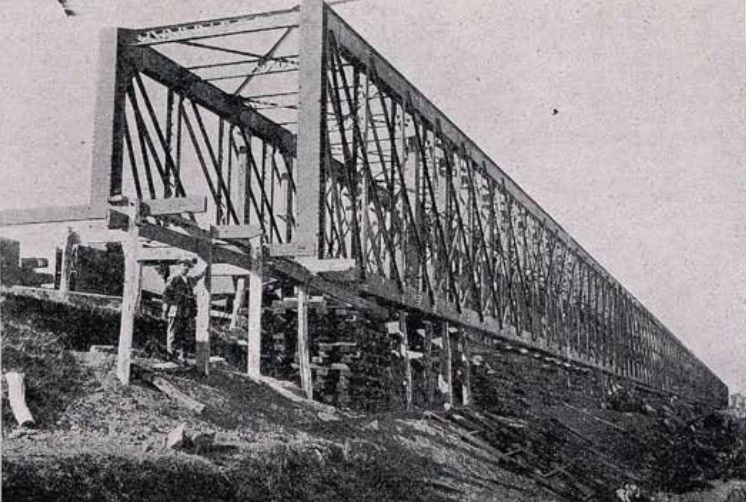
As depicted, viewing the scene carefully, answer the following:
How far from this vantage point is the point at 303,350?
12.0 metres

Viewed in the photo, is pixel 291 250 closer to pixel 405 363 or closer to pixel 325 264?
pixel 325 264

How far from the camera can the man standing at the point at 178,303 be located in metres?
10.6

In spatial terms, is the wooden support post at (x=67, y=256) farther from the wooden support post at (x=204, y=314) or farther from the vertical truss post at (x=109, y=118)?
the wooden support post at (x=204, y=314)

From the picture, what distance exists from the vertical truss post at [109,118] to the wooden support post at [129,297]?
272 centimetres

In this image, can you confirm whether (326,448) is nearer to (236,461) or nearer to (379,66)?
(236,461)

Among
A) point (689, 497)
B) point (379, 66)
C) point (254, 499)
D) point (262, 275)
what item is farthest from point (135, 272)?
point (689, 497)

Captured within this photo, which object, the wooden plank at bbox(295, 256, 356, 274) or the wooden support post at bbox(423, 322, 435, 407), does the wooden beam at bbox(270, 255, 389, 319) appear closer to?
the wooden plank at bbox(295, 256, 356, 274)

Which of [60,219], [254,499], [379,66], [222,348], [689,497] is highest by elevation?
[379,66]

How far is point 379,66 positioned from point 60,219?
20.6ft

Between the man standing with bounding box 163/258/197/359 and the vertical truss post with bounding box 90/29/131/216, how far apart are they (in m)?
2.48

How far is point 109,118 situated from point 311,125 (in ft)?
10.7

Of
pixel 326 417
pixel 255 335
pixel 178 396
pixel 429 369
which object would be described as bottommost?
pixel 326 417

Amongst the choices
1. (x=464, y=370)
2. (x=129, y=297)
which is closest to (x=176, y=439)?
(x=129, y=297)

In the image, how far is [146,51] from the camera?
44.6 feet
